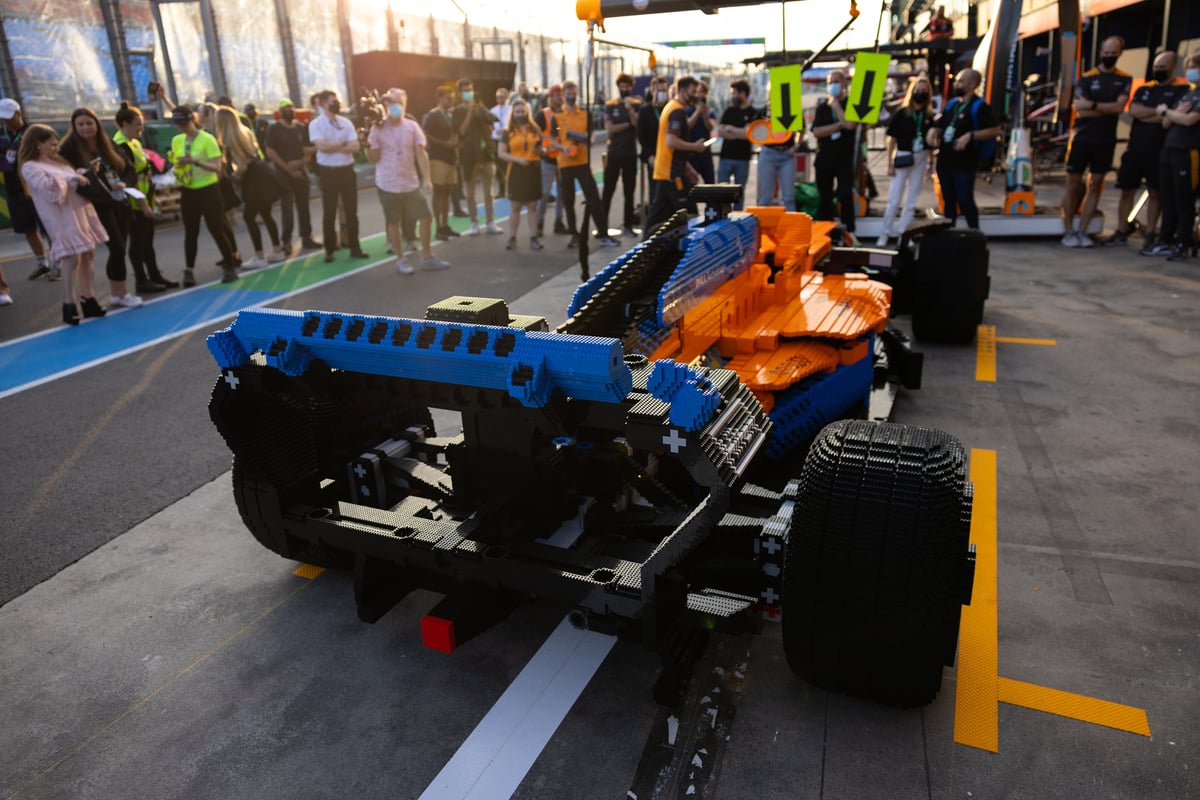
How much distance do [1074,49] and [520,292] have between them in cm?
818

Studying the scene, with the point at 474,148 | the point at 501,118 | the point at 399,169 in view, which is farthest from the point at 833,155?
the point at 501,118

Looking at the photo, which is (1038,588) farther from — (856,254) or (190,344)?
(190,344)

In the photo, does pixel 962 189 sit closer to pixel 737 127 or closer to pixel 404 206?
pixel 737 127

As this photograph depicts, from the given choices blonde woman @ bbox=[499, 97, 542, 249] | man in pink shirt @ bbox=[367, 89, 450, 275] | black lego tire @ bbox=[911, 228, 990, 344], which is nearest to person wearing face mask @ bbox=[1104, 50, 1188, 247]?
black lego tire @ bbox=[911, 228, 990, 344]

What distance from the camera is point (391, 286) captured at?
8.66 meters

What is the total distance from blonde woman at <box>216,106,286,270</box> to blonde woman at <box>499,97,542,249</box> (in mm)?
2934

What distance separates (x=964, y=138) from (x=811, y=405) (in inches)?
265

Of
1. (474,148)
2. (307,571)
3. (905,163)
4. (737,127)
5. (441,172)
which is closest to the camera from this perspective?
(307,571)

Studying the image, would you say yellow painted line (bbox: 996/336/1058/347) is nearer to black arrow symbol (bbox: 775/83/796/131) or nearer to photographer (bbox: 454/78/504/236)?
black arrow symbol (bbox: 775/83/796/131)

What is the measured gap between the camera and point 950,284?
586 cm

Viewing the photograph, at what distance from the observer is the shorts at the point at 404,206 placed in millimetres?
9062

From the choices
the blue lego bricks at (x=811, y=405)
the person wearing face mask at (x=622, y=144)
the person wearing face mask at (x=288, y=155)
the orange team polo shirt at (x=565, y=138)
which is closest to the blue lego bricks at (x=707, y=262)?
the blue lego bricks at (x=811, y=405)

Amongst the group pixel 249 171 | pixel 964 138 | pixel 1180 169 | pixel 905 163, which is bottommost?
pixel 1180 169

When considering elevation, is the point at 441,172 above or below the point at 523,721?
above
